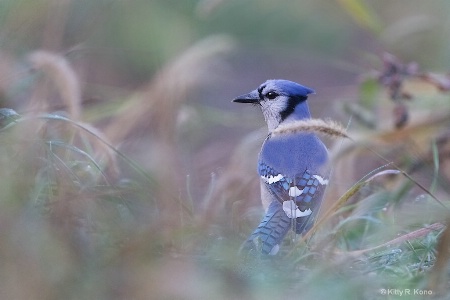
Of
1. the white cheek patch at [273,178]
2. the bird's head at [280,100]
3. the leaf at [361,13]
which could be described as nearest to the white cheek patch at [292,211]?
the white cheek patch at [273,178]

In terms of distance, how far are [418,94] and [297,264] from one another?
1.42m

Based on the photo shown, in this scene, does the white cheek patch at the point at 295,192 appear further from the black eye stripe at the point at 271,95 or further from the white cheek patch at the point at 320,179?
the black eye stripe at the point at 271,95

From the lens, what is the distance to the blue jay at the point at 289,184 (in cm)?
245

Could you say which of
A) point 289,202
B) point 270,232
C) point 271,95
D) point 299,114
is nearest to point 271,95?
point 271,95

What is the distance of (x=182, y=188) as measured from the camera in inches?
108

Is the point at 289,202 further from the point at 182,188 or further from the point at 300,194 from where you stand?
the point at 182,188

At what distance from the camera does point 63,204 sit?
6.66 feet

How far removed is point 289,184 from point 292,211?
117 millimetres

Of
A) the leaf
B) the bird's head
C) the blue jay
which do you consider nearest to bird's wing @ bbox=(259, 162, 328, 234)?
A: the blue jay

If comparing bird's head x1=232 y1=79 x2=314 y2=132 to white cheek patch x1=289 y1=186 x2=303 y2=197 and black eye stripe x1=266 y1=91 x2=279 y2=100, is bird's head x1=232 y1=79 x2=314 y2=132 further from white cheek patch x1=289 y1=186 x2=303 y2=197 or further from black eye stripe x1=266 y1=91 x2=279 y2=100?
white cheek patch x1=289 y1=186 x2=303 y2=197

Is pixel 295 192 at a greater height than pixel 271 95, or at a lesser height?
lesser

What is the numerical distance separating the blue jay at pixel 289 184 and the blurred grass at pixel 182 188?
0.06 meters

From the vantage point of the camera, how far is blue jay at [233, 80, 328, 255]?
2.45m

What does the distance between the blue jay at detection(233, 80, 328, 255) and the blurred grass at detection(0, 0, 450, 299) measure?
0.21 feet
